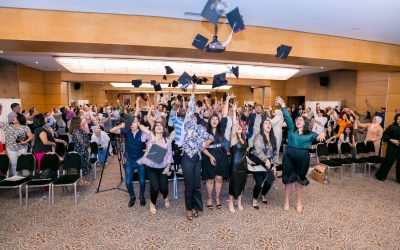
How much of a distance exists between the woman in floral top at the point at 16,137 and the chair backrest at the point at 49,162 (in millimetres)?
600

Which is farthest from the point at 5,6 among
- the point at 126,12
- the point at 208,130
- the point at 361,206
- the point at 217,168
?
the point at 361,206

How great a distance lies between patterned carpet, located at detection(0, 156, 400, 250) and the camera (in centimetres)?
301

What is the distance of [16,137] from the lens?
4496mm

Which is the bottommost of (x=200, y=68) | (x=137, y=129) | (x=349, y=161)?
(x=349, y=161)

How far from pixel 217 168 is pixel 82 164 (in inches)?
115

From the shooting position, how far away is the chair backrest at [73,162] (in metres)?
4.45

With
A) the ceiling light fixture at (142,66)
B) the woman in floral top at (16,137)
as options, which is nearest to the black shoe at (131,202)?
the woman in floral top at (16,137)

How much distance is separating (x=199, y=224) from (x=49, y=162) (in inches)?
119

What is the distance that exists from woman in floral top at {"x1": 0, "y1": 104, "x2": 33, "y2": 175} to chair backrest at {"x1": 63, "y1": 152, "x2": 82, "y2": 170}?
90 centimetres

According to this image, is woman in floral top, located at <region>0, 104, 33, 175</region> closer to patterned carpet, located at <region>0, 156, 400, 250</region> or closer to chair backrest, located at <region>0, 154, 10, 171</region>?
chair backrest, located at <region>0, 154, 10, 171</region>

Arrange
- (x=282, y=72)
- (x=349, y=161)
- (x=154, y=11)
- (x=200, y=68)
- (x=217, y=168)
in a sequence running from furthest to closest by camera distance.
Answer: (x=282, y=72)
(x=200, y=68)
(x=349, y=161)
(x=154, y=11)
(x=217, y=168)

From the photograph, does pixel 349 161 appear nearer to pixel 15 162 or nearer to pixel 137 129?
pixel 137 129

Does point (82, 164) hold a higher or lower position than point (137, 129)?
lower

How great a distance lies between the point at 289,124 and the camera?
3787 mm
